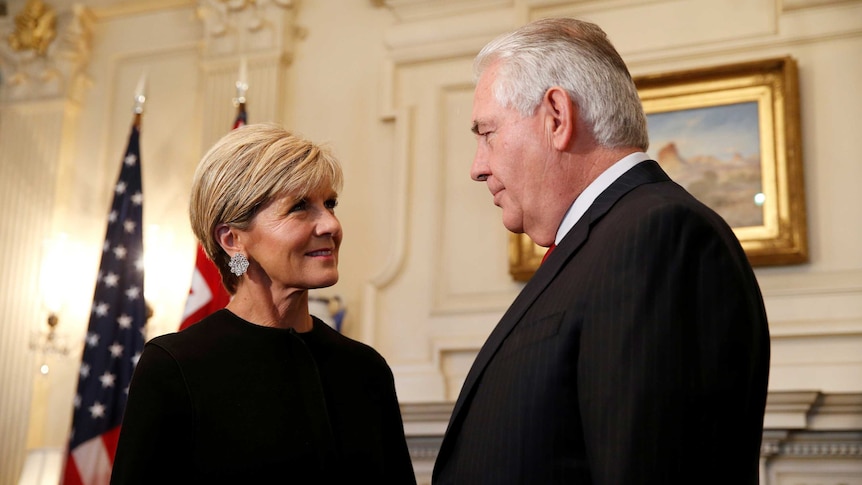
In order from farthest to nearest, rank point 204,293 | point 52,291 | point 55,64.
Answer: point 55,64, point 52,291, point 204,293

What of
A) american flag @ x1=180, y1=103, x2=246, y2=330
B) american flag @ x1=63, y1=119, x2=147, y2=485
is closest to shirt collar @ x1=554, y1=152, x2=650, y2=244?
american flag @ x1=180, y1=103, x2=246, y2=330

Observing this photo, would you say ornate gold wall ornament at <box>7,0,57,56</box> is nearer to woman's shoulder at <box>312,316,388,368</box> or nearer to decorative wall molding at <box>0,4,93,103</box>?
decorative wall molding at <box>0,4,93,103</box>

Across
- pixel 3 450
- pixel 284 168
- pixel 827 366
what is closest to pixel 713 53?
pixel 827 366

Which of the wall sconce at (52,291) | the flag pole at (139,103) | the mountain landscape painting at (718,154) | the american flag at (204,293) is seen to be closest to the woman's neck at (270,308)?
the american flag at (204,293)

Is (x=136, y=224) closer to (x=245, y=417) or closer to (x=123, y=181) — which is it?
(x=123, y=181)

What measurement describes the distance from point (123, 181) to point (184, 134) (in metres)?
0.67

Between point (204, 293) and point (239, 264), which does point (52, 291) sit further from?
point (239, 264)

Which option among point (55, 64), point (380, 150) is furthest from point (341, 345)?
point (55, 64)

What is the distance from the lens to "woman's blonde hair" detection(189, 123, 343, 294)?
2473 millimetres

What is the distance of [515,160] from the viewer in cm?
195

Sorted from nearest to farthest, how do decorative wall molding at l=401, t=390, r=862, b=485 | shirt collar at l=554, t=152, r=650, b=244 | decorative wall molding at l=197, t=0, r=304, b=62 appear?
shirt collar at l=554, t=152, r=650, b=244, decorative wall molding at l=401, t=390, r=862, b=485, decorative wall molding at l=197, t=0, r=304, b=62

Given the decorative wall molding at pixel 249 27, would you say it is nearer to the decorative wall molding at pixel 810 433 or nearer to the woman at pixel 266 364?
the decorative wall molding at pixel 810 433

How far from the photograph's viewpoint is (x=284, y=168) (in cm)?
250

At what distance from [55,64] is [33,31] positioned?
0.96 feet
